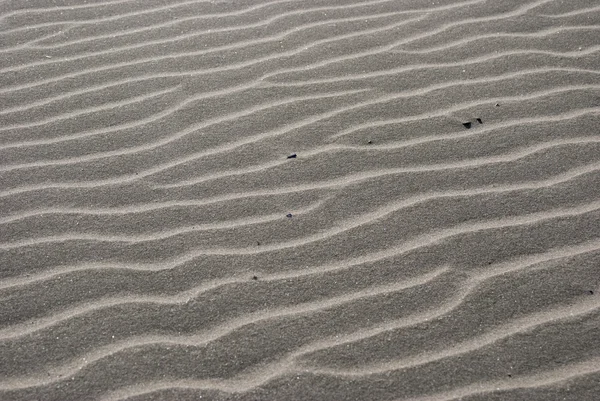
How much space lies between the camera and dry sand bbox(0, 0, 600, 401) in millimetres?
2332

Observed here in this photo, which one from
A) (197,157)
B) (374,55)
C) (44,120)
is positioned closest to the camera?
(197,157)

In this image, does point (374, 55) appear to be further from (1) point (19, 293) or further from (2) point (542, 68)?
(1) point (19, 293)

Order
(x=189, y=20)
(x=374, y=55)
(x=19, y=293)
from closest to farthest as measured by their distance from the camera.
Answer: (x=19, y=293) → (x=374, y=55) → (x=189, y=20)

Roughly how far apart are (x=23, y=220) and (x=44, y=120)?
658 mm

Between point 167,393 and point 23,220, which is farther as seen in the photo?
→ point 23,220

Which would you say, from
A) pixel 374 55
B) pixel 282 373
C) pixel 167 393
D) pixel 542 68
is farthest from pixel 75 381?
pixel 542 68

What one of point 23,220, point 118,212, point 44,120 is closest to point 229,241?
point 118,212

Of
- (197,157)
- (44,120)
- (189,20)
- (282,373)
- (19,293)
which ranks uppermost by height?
(189,20)

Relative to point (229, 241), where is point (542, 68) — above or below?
above

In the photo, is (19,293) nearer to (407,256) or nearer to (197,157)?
(197,157)

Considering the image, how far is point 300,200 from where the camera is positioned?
2863mm

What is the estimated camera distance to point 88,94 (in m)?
3.40

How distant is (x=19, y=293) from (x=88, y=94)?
3.98 ft

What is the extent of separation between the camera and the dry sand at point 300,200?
2.33 metres
